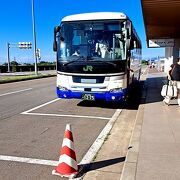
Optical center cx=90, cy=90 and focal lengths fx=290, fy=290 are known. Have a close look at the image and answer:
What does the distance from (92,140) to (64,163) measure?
2168mm

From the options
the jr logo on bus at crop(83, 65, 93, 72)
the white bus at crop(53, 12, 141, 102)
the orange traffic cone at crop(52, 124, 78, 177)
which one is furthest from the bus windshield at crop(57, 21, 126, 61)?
the orange traffic cone at crop(52, 124, 78, 177)

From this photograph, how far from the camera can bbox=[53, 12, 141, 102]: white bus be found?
32.2 ft

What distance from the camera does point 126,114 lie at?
33.0 feet

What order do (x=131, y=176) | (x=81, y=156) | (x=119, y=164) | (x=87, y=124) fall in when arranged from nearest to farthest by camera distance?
(x=131, y=176), (x=119, y=164), (x=81, y=156), (x=87, y=124)

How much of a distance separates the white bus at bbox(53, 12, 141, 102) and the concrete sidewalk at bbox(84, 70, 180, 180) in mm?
1746

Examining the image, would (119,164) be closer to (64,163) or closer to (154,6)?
(64,163)

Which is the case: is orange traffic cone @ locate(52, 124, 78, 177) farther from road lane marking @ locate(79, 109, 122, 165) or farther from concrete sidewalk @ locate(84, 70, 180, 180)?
road lane marking @ locate(79, 109, 122, 165)

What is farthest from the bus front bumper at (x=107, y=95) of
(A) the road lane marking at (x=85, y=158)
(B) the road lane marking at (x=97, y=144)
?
(A) the road lane marking at (x=85, y=158)

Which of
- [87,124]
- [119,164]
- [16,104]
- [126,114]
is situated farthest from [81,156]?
[16,104]

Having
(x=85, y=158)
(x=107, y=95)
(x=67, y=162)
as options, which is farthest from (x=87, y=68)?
(x=67, y=162)

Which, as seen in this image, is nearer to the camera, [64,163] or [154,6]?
[64,163]

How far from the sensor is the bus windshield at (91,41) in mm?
9859

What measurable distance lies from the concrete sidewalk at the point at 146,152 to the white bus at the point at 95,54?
1746 mm

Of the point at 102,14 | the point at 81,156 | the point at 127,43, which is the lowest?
the point at 81,156
